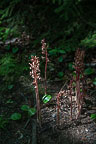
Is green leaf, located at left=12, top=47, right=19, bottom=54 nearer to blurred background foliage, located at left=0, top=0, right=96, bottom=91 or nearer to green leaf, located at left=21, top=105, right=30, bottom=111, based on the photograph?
blurred background foliage, located at left=0, top=0, right=96, bottom=91

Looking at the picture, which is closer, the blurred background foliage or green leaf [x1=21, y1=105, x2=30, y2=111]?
green leaf [x1=21, y1=105, x2=30, y2=111]

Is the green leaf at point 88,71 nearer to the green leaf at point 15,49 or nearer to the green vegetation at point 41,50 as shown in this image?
the green vegetation at point 41,50

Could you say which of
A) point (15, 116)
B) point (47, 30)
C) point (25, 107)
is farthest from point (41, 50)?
point (15, 116)

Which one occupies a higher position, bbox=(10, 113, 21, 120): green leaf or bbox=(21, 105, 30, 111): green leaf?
bbox=(21, 105, 30, 111): green leaf

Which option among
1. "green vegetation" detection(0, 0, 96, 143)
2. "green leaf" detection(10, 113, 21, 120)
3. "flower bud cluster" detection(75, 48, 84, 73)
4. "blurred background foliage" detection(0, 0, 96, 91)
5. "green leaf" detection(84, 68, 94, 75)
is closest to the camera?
"flower bud cluster" detection(75, 48, 84, 73)

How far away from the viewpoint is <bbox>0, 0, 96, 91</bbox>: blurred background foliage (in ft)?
12.2

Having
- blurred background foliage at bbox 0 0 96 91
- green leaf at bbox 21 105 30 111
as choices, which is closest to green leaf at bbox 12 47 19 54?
blurred background foliage at bbox 0 0 96 91

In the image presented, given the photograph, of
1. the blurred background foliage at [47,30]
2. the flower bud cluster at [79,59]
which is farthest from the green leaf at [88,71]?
the flower bud cluster at [79,59]

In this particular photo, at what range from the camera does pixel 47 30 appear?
4.63m

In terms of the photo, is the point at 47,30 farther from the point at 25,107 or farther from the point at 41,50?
the point at 25,107

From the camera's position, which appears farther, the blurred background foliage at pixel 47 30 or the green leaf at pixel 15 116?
the blurred background foliage at pixel 47 30

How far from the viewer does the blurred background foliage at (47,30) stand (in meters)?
3.73

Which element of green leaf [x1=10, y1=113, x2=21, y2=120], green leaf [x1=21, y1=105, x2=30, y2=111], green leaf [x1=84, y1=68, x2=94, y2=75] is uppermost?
green leaf [x1=84, y1=68, x2=94, y2=75]

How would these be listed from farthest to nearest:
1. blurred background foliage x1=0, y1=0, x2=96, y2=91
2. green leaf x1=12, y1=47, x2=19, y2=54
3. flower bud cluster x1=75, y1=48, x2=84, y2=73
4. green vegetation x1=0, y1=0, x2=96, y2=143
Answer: green leaf x1=12, y1=47, x2=19, y2=54, blurred background foliage x1=0, y1=0, x2=96, y2=91, green vegetation x1=0, y1=0, x2=96, y2=143, flower bud cluster x1=75, y1=48, x2=84, y2=73
